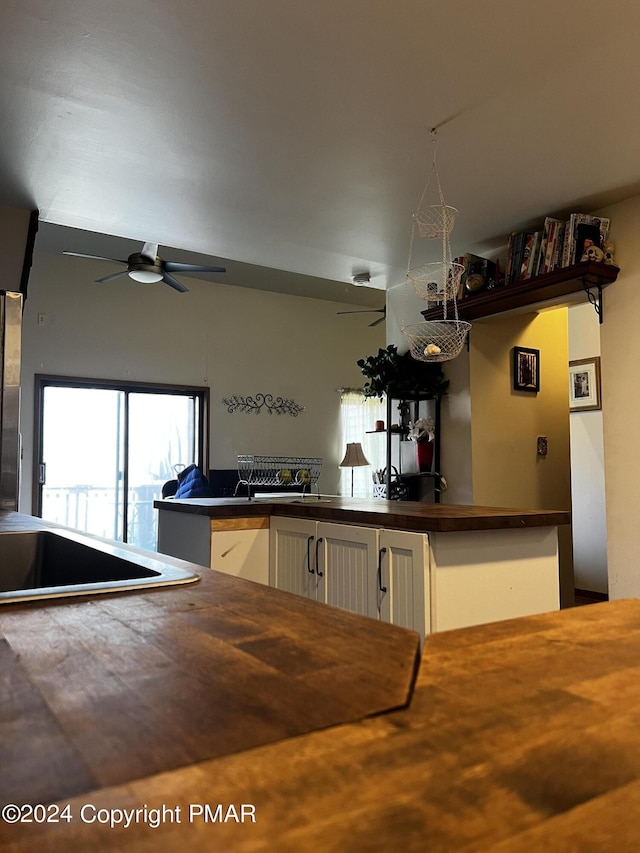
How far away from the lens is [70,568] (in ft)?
5.09

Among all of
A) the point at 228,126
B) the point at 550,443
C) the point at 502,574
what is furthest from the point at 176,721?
the point at 550,443

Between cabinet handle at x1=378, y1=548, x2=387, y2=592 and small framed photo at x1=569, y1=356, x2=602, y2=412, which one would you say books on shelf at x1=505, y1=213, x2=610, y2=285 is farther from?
cabinet handle at x1=378, y1=548, x2=387, y2=592

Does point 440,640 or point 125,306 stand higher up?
point 125,306

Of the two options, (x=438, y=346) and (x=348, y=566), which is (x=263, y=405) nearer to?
(x=438, y=346)

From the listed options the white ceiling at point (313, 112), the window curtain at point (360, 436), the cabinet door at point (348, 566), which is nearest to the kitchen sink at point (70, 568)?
the cabinet door at point (348, 566)

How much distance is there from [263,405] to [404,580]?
5.46 meters

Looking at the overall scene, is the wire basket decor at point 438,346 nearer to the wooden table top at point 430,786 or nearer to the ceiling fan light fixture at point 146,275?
the ceiling fan light fixture at point 146,275

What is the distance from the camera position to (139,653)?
26.2 inches

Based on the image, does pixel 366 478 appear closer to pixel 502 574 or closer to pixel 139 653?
pixel 502 574

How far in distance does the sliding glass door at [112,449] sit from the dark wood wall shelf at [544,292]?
3.63m

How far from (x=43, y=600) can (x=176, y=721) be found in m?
0.53

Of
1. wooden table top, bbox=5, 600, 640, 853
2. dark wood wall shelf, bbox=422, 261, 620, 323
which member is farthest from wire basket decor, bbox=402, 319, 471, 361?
wooden table top, bbox=5, 600, 640, 853

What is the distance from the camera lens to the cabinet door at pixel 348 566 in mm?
2713

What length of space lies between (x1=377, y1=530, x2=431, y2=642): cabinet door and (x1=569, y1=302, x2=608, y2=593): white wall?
10.8 ft
